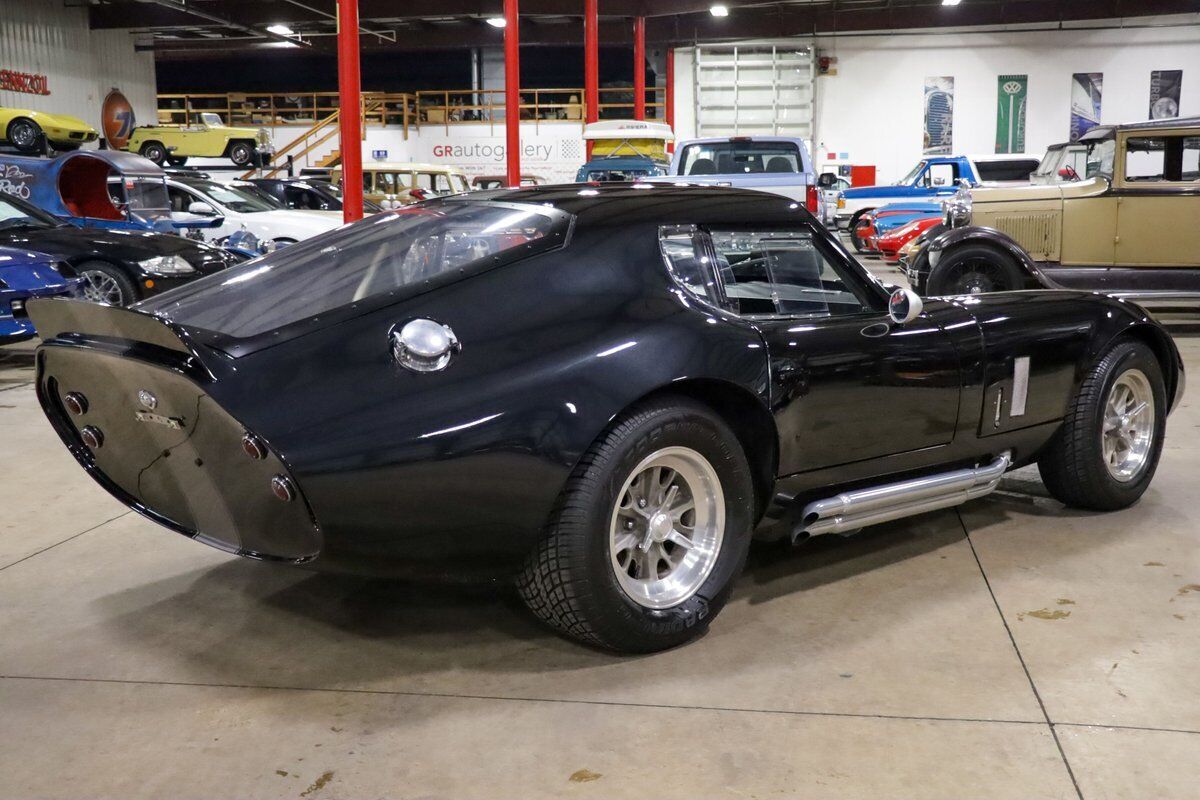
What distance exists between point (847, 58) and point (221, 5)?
49.0 feet

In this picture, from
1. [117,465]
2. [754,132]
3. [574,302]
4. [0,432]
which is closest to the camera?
[574,302]

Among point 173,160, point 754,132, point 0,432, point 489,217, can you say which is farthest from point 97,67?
point 489,217

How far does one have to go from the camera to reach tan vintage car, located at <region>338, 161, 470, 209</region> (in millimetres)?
18906

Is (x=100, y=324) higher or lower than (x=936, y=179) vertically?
lower

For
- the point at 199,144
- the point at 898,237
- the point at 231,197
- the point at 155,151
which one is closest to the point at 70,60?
the point at 155,151

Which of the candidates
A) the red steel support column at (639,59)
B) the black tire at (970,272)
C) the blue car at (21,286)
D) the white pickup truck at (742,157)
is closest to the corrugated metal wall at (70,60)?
the red steel support column at (639,59)

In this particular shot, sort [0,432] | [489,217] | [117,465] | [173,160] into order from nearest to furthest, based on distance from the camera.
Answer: [117,465]
[489,217]
[0,432]
[173,160]

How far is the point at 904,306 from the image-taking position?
345 centimetres

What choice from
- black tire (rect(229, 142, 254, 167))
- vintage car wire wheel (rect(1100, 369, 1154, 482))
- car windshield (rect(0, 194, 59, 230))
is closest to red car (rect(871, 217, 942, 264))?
car windshield (rect(0, 194, 59, 230))

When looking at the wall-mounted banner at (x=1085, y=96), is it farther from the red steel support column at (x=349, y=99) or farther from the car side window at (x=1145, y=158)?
the red steel support column at (x=349, y=99)

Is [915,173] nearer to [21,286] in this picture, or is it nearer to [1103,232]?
[1103,232]

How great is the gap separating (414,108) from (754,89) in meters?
10.6

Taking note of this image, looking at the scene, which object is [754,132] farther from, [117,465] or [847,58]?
[117,465]

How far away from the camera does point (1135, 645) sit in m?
3.09
